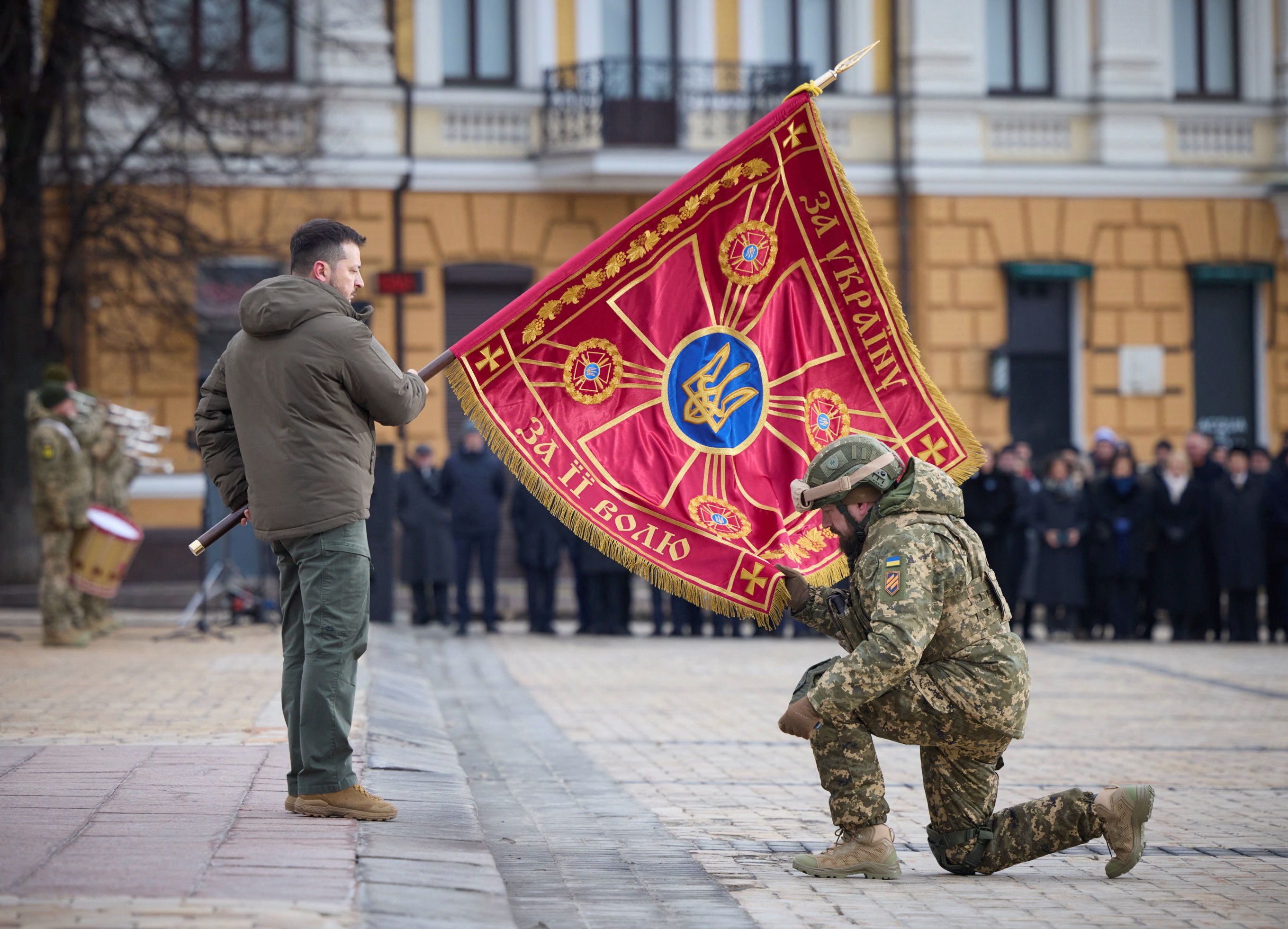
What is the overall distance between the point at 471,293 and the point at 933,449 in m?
16.9

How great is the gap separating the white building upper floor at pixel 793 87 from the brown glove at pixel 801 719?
17.8m

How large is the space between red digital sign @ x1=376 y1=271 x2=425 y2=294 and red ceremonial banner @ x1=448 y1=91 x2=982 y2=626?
10.9 metres

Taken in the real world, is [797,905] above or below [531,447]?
below

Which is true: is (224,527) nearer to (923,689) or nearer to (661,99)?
(923,689)

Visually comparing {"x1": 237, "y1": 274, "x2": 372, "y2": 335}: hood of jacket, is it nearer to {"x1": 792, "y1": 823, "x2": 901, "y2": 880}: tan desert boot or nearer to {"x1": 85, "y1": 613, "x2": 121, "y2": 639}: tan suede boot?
{"x1": 792, "y1": 823, "x2": 901, "y2": 880}: tan desert boot

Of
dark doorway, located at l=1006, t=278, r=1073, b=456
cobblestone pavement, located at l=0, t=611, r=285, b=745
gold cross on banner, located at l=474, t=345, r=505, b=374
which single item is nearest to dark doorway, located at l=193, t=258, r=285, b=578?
cobblestone pavement, located at l=0, t=611, r=285, b=745

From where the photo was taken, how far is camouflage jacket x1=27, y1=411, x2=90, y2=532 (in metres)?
13.7

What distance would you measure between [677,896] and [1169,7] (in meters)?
22.0

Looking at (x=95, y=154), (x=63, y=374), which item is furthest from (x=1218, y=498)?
(x=95, y=154)

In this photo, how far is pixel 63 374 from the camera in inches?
572

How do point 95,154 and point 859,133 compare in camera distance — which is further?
point 859,133

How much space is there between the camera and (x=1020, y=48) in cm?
2431

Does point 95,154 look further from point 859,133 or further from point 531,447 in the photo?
point 531,447

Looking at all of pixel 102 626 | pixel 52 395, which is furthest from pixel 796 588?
pixel 102 626
